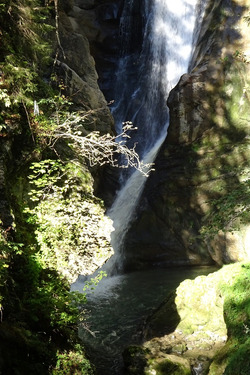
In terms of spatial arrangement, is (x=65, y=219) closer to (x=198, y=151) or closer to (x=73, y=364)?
(x=73, y=364)

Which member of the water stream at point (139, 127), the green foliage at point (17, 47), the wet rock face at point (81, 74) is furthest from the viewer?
the wet rock face at point (81, 74)

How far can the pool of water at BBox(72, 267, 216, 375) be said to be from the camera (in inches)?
314

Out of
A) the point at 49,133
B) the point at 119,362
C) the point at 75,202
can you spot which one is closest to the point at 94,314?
the point at 119,362

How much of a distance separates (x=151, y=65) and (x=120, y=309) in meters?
18.2

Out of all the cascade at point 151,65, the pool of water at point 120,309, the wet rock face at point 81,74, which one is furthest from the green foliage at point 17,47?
the cascade at point 151,65

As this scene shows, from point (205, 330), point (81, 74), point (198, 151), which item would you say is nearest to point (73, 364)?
point (205, 330)

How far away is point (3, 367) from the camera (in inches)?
137

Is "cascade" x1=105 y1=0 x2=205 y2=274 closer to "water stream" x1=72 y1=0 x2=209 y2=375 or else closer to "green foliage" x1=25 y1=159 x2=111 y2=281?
"water stream" x1=72 y1=0 x2=209 y2=375

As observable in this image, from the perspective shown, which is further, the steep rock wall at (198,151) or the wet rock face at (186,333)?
the steep rock wall at (198,151)

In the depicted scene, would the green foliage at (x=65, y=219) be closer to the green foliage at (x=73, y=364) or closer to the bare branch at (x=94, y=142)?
the bare branch at (x=94, y=142)

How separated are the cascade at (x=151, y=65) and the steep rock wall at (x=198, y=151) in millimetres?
3073

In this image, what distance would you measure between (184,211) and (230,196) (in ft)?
23.8

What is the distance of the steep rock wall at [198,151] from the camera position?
14156 mm

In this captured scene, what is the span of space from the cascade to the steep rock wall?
3.07 m
